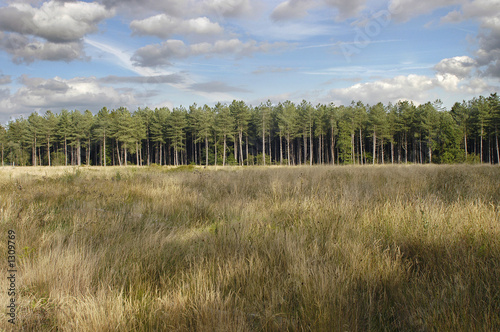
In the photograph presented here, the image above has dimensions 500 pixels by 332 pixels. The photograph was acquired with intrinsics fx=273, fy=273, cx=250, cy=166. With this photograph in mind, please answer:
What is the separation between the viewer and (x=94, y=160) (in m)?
77.3

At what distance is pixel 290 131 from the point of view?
62.1 meters

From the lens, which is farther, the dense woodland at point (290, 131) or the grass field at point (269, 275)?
the dense woodland at point (290, 131)

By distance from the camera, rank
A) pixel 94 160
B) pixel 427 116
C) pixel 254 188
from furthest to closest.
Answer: pixel 94 160 < pixel 427 116 < pixel 254 188

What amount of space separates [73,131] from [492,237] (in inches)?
3105

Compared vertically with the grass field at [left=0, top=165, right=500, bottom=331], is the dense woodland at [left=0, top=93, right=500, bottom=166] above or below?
above

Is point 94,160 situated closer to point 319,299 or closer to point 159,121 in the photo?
point 159,121

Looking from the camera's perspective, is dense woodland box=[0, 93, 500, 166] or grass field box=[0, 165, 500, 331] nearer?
grass field box=[0, 165, 500, 331]

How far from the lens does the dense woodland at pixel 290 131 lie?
2084 inches

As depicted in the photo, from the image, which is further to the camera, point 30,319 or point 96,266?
point 96,266

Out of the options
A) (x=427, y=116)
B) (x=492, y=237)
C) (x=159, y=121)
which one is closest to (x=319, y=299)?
(x=492, y=237)

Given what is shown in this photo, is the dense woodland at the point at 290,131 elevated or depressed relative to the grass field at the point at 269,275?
elevated

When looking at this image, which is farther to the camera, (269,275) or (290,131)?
(290,131)

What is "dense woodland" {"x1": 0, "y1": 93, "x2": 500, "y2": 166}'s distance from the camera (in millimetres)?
52938

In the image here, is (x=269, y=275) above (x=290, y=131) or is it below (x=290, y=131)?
below
